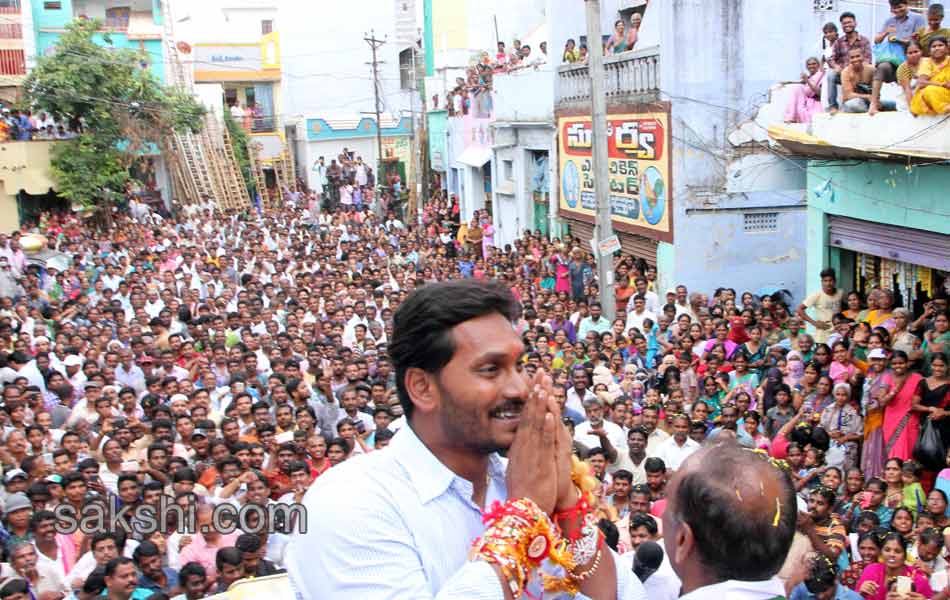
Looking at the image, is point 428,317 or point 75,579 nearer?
point 428,317

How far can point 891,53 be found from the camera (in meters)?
8.94

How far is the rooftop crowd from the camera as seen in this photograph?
5449mm

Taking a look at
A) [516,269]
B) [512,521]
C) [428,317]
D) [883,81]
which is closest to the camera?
[512,521]

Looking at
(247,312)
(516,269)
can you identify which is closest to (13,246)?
(247,312)

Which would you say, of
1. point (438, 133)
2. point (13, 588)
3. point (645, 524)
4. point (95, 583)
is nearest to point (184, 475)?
point (95, 583)

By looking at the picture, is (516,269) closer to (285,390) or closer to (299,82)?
(285,390)

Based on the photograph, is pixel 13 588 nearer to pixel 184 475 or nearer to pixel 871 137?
pixel 184 475

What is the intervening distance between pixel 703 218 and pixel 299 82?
28.6m

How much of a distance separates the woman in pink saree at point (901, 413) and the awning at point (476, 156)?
16452 millimetres

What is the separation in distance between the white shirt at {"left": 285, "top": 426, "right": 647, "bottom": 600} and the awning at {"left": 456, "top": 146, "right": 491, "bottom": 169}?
21697 mm

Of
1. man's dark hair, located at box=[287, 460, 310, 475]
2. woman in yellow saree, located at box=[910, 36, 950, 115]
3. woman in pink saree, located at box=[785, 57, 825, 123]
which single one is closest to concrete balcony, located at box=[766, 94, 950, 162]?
woman in yellow saree, located at box=[910, 36, 950, 115]

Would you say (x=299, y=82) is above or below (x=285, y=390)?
above

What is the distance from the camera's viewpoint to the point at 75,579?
5414 mm

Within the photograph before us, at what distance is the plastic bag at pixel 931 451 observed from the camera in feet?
22.6
